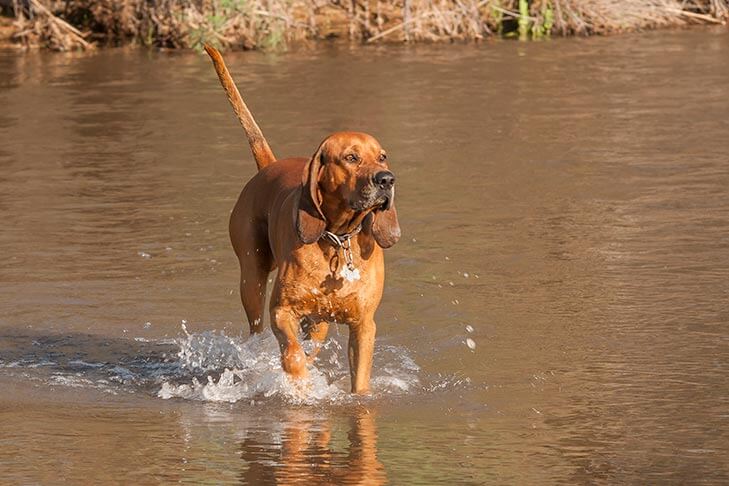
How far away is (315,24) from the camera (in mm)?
20734

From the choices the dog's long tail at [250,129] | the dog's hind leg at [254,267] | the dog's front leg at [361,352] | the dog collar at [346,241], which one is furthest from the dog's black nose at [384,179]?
the dog's long tail at [250,129]

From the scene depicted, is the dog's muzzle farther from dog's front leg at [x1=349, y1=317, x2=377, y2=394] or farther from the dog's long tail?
the dog's long tail

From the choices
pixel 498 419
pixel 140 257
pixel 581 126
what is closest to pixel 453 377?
pixel 498 419

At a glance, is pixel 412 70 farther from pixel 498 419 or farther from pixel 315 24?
pixel 498 419

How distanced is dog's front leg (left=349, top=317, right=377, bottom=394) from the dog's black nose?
73cm

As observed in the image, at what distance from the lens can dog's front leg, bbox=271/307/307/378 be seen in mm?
6738

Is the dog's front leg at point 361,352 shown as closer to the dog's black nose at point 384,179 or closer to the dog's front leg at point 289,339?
the dog's front leg at point 289,339

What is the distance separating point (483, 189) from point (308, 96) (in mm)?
4833

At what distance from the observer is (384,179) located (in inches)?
247

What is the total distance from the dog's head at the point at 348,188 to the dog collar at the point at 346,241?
0.19 feet

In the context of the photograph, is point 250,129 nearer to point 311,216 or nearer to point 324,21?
point 311,216

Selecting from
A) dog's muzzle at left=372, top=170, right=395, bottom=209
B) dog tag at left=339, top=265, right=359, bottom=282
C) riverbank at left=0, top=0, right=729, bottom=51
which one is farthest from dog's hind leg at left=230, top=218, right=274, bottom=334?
riverbank at left=0, top=0, right=729, bottom=51

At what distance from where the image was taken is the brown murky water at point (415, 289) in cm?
600

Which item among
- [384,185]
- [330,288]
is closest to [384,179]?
[384,185]
